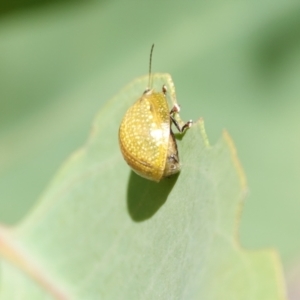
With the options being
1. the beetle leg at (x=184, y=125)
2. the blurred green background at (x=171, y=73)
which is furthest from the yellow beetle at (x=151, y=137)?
the blurred green background at (x=171, y=73)

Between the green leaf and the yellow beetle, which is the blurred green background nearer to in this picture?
the green leaf

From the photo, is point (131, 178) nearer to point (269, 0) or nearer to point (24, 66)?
point (24, 66)

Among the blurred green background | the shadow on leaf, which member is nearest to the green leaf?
the shadow on leaf

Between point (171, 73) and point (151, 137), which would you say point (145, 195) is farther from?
point (171, 73)

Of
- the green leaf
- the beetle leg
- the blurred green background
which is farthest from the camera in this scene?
the blurred green background

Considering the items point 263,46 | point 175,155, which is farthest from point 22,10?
point 175,155
